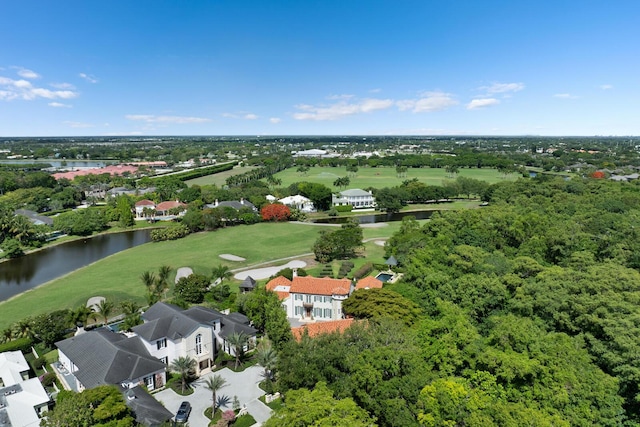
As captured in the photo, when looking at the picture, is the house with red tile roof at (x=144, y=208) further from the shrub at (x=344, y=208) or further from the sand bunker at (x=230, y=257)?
the shrub at (x=344, y=208)

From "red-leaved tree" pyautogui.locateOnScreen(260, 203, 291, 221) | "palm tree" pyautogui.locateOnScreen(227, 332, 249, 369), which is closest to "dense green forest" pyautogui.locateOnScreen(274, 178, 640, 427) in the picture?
"palm tree" pyautogui.locateOnScreen(227, 332, 249, 369)

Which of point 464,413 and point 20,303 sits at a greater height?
point 464,413

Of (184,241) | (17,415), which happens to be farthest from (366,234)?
(17,415)

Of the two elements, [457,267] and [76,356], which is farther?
[457,267]

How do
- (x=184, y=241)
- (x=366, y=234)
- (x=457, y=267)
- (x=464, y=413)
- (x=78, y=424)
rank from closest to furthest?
1. (x=464, y=413)
2. (x=78, y=424)
3. (x=457, y=267)
4. (x=184, y=241)
5. (x=366, y=234)

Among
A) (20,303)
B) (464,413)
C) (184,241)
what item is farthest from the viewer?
(184,241)

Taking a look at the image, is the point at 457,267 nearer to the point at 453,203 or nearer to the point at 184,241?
the point at 184,241
